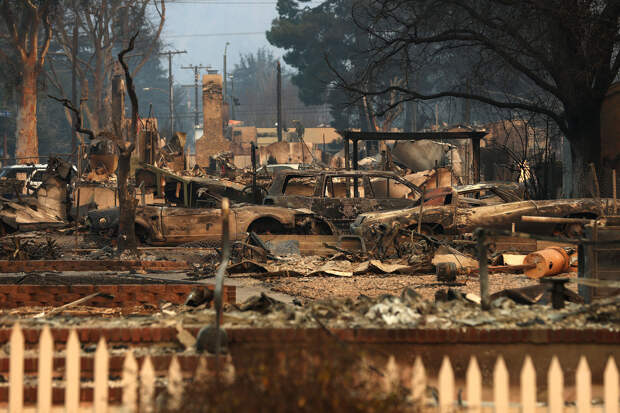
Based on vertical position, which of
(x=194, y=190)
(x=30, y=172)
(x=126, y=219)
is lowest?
(x=126, y=219)

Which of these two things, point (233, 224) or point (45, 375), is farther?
point (233, 224)

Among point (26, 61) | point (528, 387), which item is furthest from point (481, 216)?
point (26, 61)

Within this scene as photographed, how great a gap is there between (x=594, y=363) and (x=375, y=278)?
6278 mm

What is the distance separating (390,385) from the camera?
4.08m

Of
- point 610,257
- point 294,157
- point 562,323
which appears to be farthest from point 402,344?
point 294,157

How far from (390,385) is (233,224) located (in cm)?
1025

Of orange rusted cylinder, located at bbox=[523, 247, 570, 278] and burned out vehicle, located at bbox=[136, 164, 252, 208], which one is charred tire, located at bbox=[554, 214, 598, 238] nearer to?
orange rusted cylinder, located at bbox=[523, 247, 570, 278]

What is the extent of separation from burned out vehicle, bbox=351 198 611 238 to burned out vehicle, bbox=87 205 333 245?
145 cm

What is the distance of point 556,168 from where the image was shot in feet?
76.1

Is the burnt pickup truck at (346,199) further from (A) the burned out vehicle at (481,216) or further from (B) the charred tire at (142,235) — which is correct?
(B) the charred tire at (142,235)

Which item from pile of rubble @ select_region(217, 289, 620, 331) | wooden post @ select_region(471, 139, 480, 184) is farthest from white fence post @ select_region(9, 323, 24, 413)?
wooden post @ select_region(471, 139, 480, 184)

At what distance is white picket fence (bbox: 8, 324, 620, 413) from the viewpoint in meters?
4.04

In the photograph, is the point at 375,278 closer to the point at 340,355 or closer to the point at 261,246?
the point at 261,246

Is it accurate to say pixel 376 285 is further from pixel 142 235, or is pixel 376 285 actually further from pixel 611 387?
pixel 611 387
